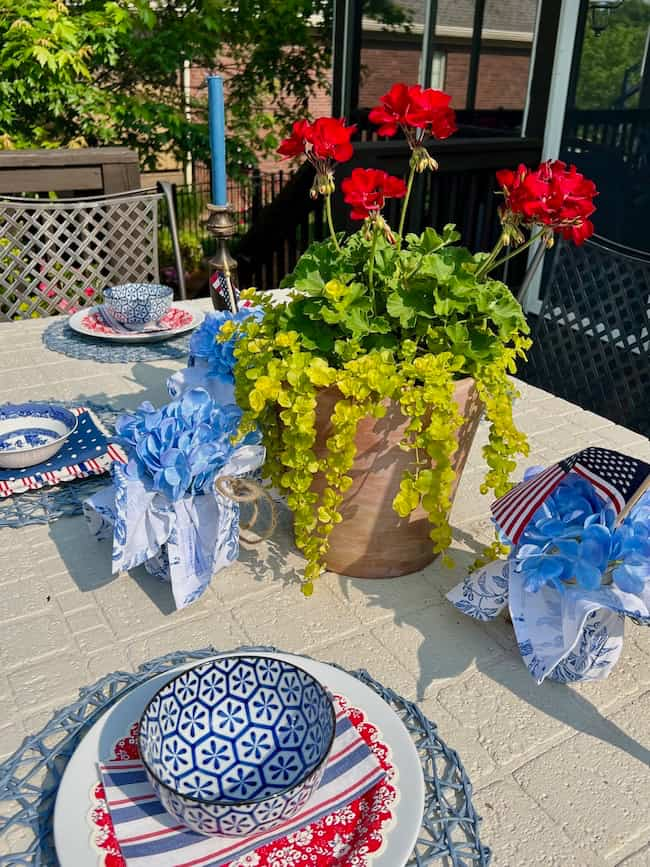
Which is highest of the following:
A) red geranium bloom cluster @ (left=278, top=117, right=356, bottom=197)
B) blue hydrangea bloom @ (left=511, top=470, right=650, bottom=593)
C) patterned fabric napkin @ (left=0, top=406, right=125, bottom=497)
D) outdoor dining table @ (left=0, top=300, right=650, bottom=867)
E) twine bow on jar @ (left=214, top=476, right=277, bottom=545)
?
red geranium bloom cluster @ (left=278, top=117, right=356, bottom=197)

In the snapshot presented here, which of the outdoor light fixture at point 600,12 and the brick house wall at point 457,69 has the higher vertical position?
the outdoor light fixture at point 600,12

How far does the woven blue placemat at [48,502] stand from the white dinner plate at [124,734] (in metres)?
0.44

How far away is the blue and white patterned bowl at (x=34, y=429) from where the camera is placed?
124 centimetres

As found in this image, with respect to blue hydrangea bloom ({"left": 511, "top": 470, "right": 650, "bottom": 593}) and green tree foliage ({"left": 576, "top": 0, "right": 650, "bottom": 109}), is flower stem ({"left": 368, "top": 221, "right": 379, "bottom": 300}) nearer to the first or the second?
blue hydrangea bloom ({"left": 511, "top": 470, "right": 650, "bottom": 593})

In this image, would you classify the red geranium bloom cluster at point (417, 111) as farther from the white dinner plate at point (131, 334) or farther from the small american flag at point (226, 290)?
the white dinner plate at point (131, 334)

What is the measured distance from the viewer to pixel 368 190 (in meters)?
0.98

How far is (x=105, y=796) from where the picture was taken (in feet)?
2.24

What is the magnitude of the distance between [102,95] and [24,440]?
543cm

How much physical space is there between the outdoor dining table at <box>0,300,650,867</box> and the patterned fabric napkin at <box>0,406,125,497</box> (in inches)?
3.6

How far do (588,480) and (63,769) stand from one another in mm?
627

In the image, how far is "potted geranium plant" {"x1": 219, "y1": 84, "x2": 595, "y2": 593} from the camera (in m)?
0.92

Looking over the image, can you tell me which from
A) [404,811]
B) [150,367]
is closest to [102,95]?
[150,367]

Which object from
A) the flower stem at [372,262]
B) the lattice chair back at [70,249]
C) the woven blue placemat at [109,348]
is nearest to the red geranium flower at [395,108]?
the flower stem at [372,262]

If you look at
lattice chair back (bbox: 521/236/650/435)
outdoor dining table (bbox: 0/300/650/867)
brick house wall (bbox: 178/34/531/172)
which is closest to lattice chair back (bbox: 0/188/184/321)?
lattice chair back (bbox: 521/236/650/435)
